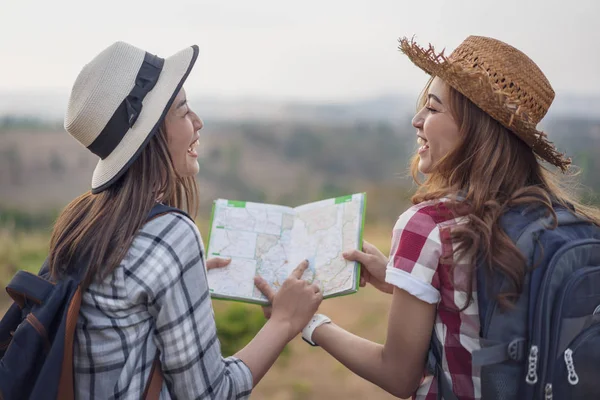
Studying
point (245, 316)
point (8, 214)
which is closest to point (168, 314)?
point (245, 316)

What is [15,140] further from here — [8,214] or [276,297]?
[276,297]

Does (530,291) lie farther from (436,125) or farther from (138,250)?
(138,250)

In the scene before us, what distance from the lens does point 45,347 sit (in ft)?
5.18

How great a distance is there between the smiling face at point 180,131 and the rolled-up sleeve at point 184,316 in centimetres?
23

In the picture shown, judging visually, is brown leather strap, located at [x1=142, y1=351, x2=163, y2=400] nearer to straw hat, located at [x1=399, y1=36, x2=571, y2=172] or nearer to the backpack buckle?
the backpack buckle

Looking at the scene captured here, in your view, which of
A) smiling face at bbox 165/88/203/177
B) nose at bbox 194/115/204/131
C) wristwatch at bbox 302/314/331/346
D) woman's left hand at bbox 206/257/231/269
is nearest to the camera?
smiling face at bbox 165/88/203/177

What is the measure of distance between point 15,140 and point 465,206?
4.12 meters

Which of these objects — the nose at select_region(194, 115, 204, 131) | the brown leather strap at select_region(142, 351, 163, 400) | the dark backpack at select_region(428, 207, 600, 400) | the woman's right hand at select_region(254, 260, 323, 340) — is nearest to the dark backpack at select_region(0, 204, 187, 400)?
the brown leather strap at select_region(142, 351, 163, 400)

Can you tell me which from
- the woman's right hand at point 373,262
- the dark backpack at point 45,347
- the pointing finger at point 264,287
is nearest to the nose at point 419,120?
the woman's right hand at point 373,262

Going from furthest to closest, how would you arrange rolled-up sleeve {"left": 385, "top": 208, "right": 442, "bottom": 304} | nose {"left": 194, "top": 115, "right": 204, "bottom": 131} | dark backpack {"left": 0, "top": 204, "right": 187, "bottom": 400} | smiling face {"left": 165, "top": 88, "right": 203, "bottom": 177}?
nose {"left": 194, "top": 115, "right": 204, "bottom": 131}, smiling face {"left": 165, "top": 88, "right": 203, "bottom": 177}, rolled-up sleeve {"left": 385, "top": 208, "right": 442, "bottom": 304}, dark backpack {"left": 0, "top": 204, "right": 187, "bottom": 400}

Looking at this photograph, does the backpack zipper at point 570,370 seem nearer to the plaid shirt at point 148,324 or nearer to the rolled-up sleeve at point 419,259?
the rolled-up sleeve at point 419,259

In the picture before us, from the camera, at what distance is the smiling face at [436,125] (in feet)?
5.97

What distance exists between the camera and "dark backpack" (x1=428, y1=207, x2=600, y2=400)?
1.54 metres

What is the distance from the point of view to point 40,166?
4.89 m
